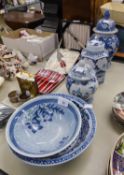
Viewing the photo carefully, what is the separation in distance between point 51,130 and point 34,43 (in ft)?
1.79

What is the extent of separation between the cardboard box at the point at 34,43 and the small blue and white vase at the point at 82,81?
41 centimetres

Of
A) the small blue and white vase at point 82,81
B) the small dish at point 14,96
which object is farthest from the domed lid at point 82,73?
the small dish at point 14,96

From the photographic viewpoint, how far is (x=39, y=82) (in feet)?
2.95

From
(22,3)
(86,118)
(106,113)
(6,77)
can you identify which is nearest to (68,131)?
(86,118)

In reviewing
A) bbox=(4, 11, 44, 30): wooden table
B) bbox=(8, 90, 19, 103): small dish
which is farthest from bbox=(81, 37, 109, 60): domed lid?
bbox=(4, 11, 44, 30): wooden table

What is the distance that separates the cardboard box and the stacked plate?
43 cm

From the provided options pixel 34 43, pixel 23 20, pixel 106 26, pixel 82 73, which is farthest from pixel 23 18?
pixel 82 73

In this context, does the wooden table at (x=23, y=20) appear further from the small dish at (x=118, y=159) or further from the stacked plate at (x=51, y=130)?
the small dish at (x=118, y=159)

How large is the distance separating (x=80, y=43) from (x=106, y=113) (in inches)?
18.1

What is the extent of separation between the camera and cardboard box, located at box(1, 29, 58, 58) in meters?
1.09

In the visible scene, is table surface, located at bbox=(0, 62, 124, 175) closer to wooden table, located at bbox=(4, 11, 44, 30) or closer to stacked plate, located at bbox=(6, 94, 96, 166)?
stacked plate, located at bbox=(6, 94, 96, 166)

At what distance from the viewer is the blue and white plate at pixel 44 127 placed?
59 centimetres

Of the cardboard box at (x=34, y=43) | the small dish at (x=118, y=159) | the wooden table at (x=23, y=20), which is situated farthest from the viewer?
the wooden table at (x=23, y=20)

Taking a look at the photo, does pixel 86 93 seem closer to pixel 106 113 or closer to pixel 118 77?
pixel 106 113
